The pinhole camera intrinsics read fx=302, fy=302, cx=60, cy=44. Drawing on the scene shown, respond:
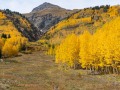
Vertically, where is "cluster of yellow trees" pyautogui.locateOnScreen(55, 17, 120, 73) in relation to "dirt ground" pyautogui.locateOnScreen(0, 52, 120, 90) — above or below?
above

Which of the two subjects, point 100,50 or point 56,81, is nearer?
point 56,81

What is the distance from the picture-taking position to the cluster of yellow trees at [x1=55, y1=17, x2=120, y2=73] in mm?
80356

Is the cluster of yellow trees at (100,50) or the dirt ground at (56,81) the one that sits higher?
the cluster of yellow trees at (100,50)

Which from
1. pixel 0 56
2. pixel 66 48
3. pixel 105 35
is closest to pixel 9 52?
pixel 0 56

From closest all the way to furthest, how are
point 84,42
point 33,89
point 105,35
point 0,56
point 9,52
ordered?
1. point 33,89
2. point 105,35
3. point 84,42
4. point 0,56
5. point 9,52

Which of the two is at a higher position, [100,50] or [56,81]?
[100,50]

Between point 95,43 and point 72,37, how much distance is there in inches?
800

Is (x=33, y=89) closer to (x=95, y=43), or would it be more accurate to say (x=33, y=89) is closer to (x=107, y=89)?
(x=107, y=89)

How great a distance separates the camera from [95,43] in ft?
297

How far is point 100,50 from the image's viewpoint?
87.3 metres

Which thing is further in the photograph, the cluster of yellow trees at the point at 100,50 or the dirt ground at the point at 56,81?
the cluster of yellow trees at the point at 100,50

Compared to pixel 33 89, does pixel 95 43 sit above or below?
above

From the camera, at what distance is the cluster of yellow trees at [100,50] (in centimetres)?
8036

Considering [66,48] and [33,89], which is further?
[66,48]
